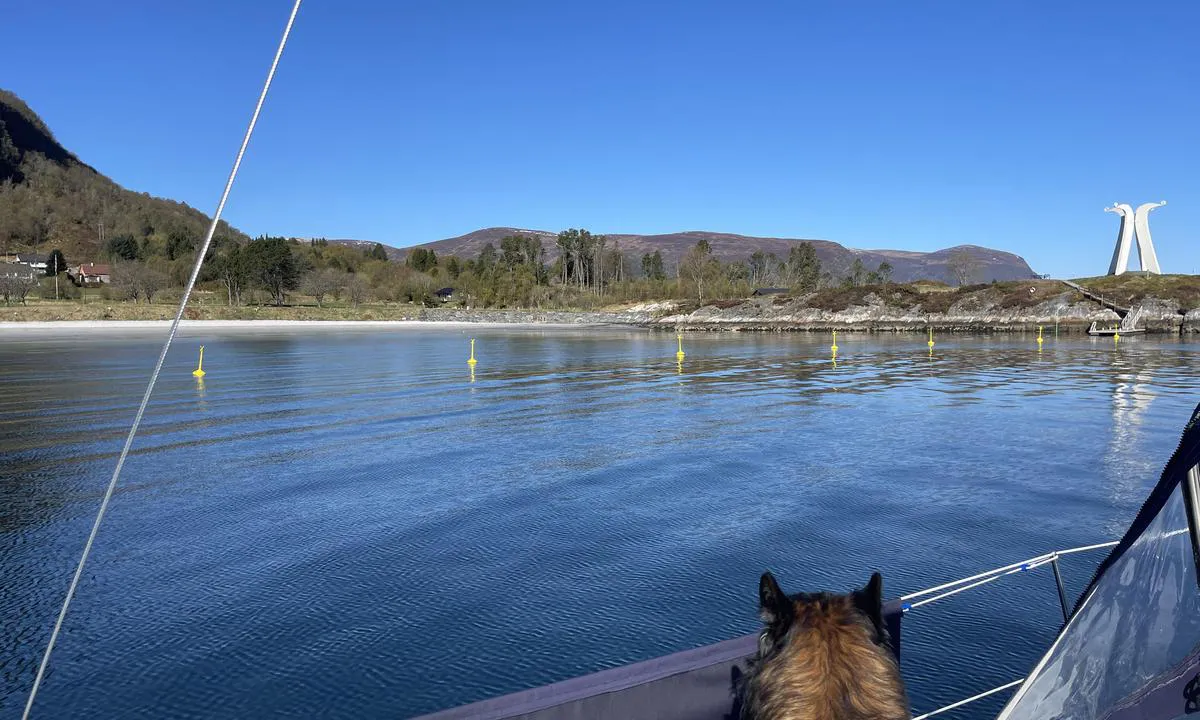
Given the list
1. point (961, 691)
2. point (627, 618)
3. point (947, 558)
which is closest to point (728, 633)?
point (627, 618)

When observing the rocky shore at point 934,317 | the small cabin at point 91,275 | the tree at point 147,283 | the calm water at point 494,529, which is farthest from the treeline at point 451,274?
the calm water at point 494,529

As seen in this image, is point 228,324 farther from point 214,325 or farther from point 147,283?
point 147,283

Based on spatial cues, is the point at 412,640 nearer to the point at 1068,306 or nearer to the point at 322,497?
the point at 322,497

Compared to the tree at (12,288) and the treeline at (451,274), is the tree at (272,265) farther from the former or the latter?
the tree at (12,288)

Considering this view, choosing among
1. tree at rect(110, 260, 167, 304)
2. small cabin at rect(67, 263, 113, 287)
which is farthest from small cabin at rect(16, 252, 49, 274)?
tree at rect(110, 260, 167, 304)

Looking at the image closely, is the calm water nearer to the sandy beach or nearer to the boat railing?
the boat railing

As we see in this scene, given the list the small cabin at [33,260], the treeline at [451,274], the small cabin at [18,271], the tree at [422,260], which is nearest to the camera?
the small cabin at [18,271]

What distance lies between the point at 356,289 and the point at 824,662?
116769 mm

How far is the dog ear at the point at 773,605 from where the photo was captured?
91.2 inches

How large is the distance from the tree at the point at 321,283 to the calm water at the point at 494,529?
93.2 m

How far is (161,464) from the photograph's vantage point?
12820 millimetres

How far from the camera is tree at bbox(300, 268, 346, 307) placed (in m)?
110

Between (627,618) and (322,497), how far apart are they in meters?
5.83

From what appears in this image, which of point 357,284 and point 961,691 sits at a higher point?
point 357,284
